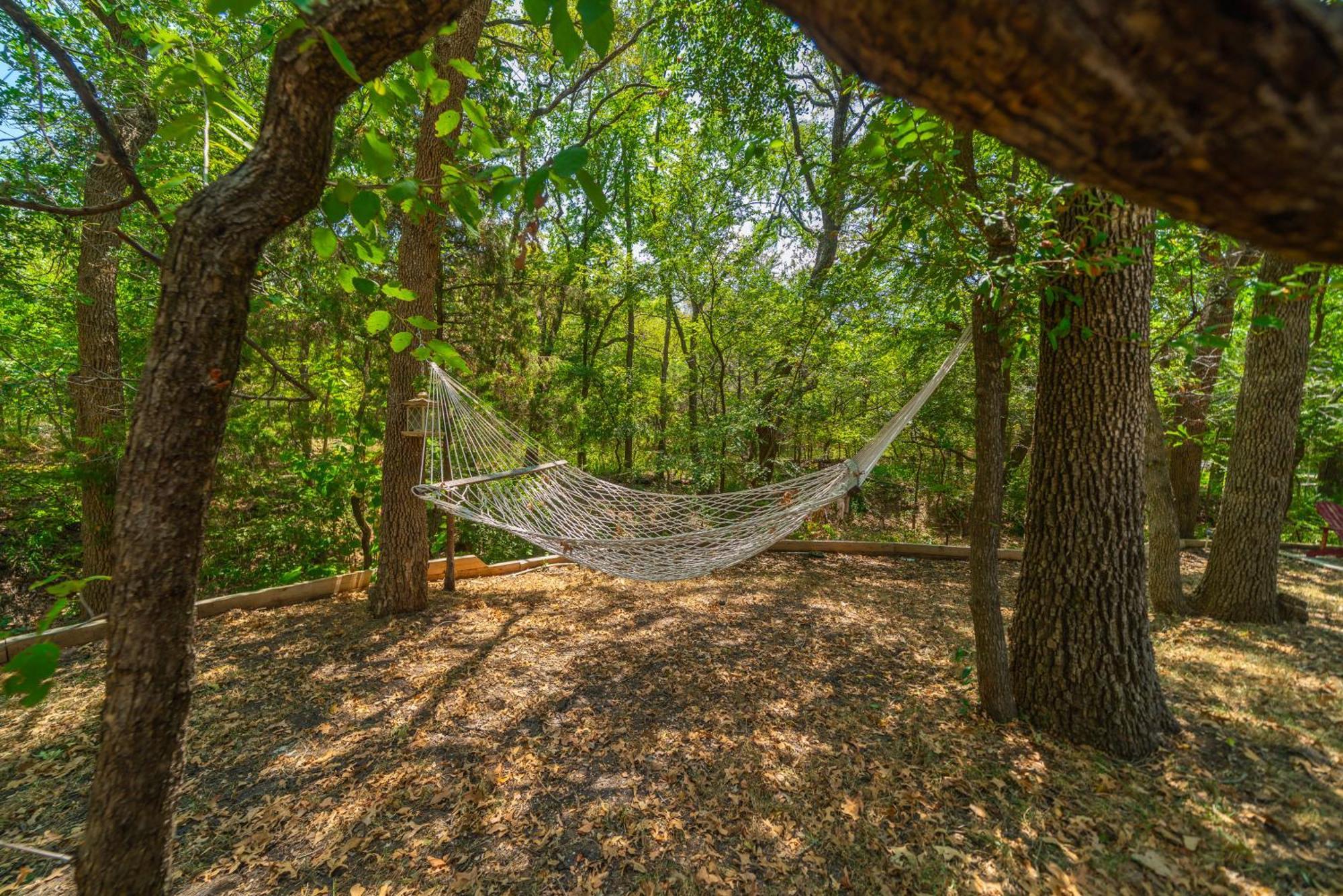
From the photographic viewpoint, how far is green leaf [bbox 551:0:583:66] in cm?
Answer: 54

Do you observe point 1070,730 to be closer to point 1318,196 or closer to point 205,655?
point 1318,196

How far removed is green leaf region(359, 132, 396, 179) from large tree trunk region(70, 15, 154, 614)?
321 centimetres

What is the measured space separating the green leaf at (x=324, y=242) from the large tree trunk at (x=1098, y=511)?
1.95 meters

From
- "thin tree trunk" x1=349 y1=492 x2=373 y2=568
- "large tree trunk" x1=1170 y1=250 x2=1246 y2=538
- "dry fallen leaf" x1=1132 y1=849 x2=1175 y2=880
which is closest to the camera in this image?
"dry fallen leaf" x1=1132 y1=849 x2=1175 y2=880

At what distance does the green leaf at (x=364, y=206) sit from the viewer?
68cm

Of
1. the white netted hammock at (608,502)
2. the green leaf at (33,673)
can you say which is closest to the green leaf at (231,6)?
the green leaf at (33,673)

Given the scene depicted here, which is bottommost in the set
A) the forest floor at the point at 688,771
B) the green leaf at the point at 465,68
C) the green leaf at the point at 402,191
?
the forest floor at the point at 688,771

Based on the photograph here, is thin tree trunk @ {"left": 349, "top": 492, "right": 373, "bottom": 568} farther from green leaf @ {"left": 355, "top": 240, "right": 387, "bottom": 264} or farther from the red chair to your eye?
the red chair

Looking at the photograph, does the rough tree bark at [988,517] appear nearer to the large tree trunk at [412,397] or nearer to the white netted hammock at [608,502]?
the white netted hammock at [608,502]

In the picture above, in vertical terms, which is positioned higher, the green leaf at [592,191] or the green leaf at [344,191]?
the green leaf at [344,191]

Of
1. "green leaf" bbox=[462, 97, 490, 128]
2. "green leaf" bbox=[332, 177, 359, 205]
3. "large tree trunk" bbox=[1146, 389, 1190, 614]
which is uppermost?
"green leaf" bbox=[462, 97, 490, 128]

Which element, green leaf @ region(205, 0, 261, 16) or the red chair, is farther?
the red chair

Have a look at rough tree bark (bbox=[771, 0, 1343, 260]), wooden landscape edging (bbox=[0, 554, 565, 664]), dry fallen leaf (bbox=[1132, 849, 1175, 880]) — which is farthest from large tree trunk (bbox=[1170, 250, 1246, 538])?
wooden landscape edging (bbox=[0, 554, 565, 664])

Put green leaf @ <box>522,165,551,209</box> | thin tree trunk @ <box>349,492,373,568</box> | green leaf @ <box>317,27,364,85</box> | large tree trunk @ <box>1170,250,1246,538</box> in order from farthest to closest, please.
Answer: thin tree trunk @ <box>349,492,373,568</box>, large tree trunk @ <box>1170,250,1246,538</box>, green leaf @ <box>522,165,551,209</box>, green leaf @ <box>317,27,364,85</box>
